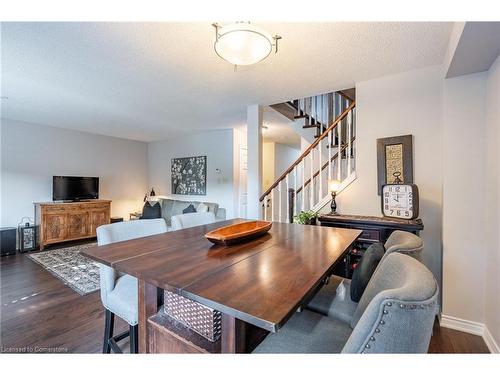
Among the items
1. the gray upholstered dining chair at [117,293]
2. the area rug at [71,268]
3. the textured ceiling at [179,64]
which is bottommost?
the area rug at [71,268]

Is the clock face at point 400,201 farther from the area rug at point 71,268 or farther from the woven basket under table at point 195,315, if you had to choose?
the area rug at point 71,268

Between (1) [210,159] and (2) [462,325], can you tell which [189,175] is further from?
(2) [462,325]

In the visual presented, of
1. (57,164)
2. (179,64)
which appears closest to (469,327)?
(179,64)

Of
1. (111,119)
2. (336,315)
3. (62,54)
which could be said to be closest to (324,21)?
(336,315)

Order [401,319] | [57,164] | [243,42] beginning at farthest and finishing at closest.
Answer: [57,164], [243,42], [401,319]

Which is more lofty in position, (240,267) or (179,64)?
(179,64)

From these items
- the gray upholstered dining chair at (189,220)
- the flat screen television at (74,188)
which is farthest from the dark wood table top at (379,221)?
the flat screen television at (74,188)

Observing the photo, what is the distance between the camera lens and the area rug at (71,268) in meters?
2.81

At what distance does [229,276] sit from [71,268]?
355 centimetres

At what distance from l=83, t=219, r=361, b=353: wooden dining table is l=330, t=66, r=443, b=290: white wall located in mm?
1272

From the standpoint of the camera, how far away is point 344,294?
134cm

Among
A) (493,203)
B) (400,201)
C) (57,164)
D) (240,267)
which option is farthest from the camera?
(57,164)

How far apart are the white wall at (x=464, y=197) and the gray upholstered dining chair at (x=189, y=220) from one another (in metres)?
2.12
